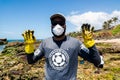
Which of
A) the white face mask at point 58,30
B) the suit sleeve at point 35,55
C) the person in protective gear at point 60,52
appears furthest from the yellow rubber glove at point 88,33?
the suit sleeve at point 35,55

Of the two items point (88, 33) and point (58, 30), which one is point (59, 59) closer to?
point (58, 30)

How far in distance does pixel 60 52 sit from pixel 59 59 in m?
0.13

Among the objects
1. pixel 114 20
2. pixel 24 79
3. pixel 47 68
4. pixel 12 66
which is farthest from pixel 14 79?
pixel 114 20

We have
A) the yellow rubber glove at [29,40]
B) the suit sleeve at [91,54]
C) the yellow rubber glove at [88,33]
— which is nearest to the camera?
the yellow rubber glove at [88,33]

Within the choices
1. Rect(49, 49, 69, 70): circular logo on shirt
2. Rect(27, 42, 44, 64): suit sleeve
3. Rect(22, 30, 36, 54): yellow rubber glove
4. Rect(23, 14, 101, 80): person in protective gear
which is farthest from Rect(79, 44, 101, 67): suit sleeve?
Rect(22, 30, 36, 54): yellow rubber glove

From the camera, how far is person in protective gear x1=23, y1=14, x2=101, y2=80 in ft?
17.8

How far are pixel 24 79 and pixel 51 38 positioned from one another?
22.3 feet

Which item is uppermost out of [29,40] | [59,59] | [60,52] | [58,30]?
[58,30]

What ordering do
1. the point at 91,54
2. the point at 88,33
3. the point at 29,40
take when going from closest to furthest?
the point at 88,33 < the point at 91,54 < the point at 29,40

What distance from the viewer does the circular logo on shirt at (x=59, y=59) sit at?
5461 millimetres

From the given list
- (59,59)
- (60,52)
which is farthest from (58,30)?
(59,59)

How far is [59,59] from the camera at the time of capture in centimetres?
548

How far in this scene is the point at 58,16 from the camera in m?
5.66

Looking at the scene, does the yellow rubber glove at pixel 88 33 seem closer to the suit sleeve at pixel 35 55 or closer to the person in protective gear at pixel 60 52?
the person in protective gear at pixel 60 52
